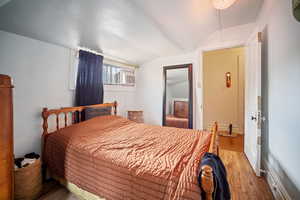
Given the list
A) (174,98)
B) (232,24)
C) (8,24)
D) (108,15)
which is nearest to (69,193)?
(8,24)

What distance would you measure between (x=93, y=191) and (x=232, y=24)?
10.6 ft

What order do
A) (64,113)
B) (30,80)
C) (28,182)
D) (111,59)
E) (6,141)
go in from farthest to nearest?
(111,59), (64,113), (30,80), (28,182), (6,141)

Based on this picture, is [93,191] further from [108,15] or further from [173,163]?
[108,15]

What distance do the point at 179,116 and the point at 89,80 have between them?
7.65ft

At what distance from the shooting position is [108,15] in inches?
60.4

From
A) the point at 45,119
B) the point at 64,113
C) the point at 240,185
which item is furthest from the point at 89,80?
the point at 240,185

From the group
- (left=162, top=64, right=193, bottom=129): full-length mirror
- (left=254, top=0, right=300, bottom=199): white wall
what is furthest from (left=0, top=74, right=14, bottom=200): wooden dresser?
(left=162, top=64, right=193, bottom=129): full-length mirror

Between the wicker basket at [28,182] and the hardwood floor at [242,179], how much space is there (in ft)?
7.73

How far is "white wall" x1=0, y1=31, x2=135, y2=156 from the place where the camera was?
1.64 meters

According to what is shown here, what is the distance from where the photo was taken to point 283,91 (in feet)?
4.20

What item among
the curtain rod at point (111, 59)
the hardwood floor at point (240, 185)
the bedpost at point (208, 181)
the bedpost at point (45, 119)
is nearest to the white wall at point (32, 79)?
the bedpost at point (45, 119)

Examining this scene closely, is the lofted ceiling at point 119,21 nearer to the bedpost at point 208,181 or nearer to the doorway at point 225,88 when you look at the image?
the bedpost at point 208,181

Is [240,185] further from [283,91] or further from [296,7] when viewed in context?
[296,7]

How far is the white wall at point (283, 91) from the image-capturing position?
42.6 inches
